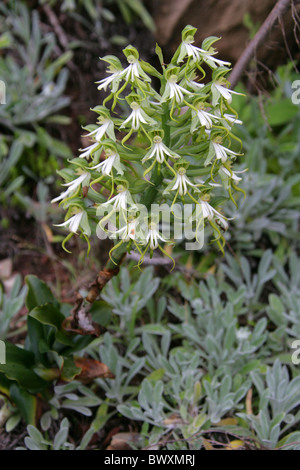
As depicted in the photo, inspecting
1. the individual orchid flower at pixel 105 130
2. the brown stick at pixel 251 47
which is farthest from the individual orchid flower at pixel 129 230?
the brown stick at pixel 251 47

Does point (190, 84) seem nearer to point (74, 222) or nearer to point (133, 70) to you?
point (133, 70)

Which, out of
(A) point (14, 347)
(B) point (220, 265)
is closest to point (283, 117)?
(B) point (220, 265)

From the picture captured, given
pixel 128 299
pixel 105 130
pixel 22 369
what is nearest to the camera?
pixel 105 130

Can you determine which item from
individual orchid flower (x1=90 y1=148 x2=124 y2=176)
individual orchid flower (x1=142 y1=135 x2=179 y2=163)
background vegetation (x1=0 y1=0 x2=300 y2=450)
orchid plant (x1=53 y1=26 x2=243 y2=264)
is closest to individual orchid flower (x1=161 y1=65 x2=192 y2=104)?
orchid plant (x1=53 y1=26 x2=243 y2=264)

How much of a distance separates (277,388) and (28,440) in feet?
3.51

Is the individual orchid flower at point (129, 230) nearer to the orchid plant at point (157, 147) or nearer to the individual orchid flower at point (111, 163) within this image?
the orchid plant at point (157, 147)

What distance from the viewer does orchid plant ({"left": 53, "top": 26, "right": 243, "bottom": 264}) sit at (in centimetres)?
140

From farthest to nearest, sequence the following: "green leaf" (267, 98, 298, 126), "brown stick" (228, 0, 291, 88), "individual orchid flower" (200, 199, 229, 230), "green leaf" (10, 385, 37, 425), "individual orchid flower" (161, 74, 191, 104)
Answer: "green leaf" (267, 98, 298, 126)
"brown stick" (228, 0, 291, 88)
"green leaf" (10, 385, 37, 425)
"individual orchid flower" (200, 199, 229, 230)
"individual orchid flower" (161, 74, 191, 104)

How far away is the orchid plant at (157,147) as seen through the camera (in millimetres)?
1400

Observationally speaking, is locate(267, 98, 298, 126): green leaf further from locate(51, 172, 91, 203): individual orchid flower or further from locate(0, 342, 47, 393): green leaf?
locate(0, 342, 47, 393): green leaf

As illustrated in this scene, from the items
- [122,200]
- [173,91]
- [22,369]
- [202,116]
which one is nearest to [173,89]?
[173,91]

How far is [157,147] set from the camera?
4.66 feet

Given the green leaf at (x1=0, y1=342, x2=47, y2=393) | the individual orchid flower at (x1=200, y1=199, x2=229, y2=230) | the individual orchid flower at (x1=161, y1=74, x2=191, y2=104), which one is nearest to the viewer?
the individual orchid flower at (x1=161, y1=74, x2=191, y2=104)

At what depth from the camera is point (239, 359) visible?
2256mm
